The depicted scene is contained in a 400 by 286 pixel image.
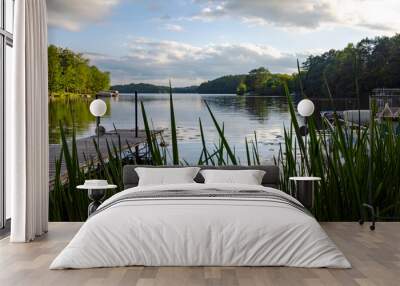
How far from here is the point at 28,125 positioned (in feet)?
18.0

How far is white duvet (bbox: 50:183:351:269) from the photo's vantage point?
441 cm

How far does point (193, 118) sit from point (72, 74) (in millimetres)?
1665

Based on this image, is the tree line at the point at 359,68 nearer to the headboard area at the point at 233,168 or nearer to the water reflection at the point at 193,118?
the water reflection at the point at 193,118

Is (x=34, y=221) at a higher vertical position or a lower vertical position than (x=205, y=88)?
lower

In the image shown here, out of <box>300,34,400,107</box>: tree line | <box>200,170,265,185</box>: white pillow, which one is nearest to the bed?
<box>200,170,265,185</box>: white pillow

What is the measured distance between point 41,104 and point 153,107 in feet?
7.95

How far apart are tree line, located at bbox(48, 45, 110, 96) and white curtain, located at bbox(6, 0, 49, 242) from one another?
2087mm

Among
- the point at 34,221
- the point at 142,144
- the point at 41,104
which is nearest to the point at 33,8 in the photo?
the point at 41,104

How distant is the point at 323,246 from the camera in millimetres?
4422

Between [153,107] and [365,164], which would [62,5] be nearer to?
[153,107]

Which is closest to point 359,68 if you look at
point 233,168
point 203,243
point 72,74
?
point 233,168

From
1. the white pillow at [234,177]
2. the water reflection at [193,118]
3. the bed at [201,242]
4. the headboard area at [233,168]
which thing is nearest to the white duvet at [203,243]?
the bed at [201,242]

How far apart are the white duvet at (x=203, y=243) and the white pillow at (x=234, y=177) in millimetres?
1830

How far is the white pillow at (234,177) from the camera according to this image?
635cm
